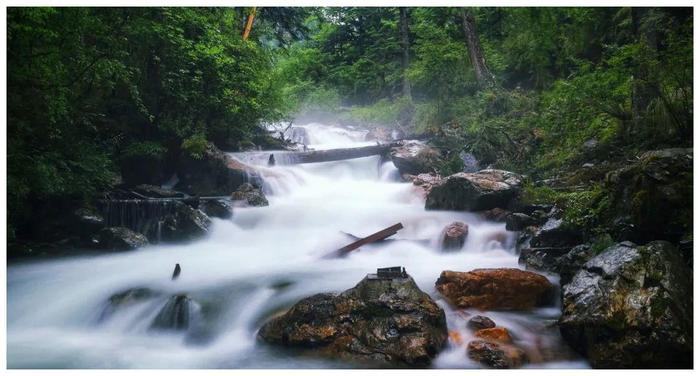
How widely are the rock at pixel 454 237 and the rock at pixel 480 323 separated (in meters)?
2.85

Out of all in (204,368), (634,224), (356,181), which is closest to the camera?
(204,368)

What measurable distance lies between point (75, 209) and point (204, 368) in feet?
19.1

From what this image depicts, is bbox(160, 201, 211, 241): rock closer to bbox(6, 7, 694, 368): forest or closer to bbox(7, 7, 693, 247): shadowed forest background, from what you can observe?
bbox(6, 7, 694, 368): forest

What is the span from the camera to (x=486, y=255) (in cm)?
715

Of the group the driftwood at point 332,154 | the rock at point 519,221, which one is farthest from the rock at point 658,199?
the driftwood at point 332,154

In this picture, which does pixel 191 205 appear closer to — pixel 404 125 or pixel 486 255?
pixel 486 255

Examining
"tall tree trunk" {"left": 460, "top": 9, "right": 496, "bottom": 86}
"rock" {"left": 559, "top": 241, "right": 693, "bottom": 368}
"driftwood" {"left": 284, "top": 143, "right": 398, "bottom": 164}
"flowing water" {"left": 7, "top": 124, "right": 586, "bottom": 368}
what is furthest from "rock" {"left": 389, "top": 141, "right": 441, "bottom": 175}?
"rock" {"left": 559, "top": 241, "right": 693, "bottom": 368}

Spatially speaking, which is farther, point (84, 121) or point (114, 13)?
point (84, 121)

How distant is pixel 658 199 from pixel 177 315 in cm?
534

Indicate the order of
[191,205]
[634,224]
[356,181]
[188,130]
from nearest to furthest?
[634,224]
[191,205]
[188,130]
[356,181]

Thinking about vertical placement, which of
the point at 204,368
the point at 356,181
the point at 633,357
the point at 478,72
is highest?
the point at 478,72

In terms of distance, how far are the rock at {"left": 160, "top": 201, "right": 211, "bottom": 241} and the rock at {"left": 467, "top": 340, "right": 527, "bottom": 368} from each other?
594 centimetres

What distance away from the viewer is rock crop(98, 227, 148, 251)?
8011 millimetres

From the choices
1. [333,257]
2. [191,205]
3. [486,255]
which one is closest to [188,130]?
[191,205]
